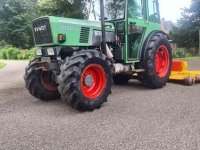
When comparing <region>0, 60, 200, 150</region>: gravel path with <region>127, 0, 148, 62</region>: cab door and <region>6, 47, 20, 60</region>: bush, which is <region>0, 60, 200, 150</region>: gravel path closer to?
<region>127, 0, 148, 62</region>: cab door

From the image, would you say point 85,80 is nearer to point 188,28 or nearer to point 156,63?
point 156,63

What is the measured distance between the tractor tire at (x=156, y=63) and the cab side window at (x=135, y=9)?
2.48 feet

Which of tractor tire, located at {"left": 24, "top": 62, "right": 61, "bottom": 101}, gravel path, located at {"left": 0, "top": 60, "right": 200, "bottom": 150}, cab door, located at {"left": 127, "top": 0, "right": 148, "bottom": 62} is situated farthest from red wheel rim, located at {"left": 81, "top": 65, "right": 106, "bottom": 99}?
cab door, located at {"left": 127, "top": 0, "right": 148, "bottom": 62}

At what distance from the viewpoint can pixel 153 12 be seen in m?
6.65

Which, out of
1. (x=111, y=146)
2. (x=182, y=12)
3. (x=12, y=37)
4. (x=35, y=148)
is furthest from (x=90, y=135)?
(x=12, y=37)

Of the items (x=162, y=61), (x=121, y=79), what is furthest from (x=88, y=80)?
(x=162, y=61)

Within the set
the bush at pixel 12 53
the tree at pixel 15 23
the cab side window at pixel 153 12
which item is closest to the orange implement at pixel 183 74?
the cab side window at pixel 153 12

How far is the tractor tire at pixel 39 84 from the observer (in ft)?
16.4

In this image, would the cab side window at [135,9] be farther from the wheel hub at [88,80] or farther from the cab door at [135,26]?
the wheel hub at [88,80]

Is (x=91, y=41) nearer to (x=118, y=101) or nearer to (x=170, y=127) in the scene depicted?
(x=118, y=101)

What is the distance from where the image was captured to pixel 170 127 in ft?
11.1

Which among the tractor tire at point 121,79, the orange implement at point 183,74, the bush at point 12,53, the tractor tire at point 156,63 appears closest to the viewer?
the tractor tire at point 156,63

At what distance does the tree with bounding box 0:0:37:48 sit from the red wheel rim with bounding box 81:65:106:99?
128 feet

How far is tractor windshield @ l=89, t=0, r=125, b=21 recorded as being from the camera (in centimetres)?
570
